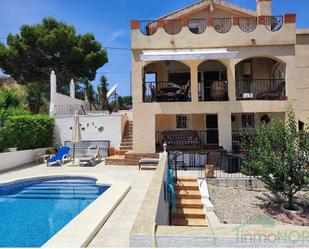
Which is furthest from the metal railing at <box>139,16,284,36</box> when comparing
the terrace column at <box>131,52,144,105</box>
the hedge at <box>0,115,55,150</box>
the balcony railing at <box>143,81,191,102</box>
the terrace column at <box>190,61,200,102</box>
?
the hedge at <box>0,115,55,150</box>

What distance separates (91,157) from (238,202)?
48.1 feet

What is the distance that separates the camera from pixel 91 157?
24.9 m

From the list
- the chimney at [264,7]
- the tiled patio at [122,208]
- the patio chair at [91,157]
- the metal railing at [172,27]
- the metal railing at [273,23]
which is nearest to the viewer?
the tiled patio at [122,208]

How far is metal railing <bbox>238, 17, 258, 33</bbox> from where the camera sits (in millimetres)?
24239

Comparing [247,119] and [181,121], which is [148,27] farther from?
[247,119]

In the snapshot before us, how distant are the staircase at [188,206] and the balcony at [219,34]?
44.1ft

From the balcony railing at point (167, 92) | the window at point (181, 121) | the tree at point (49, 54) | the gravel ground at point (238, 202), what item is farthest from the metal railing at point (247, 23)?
the tree at point (49, 54)

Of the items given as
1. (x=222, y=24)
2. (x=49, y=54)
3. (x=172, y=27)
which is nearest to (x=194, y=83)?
(x=172, y=27)

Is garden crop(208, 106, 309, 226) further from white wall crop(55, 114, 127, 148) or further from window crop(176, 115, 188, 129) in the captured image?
white wall crop(55, 114, 127, 148)

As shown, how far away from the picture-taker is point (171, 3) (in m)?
31.5

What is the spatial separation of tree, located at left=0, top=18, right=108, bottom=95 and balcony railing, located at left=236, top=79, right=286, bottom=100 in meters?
31.7

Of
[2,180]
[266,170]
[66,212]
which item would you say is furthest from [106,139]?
[266,170]

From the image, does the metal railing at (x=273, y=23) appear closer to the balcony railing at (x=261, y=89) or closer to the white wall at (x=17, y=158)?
the balcony railing at (x=261, y=89)

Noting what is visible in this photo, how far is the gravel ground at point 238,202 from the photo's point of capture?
13.7m
